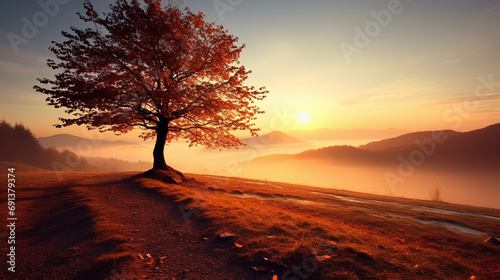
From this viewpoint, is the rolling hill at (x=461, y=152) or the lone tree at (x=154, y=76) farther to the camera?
the rolling hill at (x=461, y=152)

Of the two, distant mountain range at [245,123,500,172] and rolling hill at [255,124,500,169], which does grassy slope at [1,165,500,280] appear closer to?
distant mountain range at [245,123,500,172]

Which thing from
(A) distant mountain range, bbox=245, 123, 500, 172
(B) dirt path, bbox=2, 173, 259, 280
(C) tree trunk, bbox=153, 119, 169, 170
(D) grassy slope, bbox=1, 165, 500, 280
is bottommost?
(B) dirt path, bbox=2, 173, 259, 280

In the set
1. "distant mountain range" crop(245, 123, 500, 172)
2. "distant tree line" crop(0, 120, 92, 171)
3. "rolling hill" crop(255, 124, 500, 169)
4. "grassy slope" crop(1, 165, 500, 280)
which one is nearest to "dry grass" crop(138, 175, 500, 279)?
"grassy slope" crop(1, 165, 500, 280)

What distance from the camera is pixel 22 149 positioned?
65000 mm

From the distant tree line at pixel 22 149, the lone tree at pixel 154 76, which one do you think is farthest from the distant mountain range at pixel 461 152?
the distant tree line at pixel 22 149

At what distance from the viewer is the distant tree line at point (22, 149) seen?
200ft

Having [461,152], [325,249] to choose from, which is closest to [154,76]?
[325,249]

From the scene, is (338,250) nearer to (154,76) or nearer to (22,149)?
(154,76)

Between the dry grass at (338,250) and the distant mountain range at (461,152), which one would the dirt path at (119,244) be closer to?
the dry grass at (338,250)

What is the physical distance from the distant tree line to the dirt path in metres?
74.8

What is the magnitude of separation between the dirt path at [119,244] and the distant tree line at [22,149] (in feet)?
245

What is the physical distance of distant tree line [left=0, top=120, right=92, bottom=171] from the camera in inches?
2395

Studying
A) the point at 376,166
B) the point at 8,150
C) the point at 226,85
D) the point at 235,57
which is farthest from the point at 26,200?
the point at 376,166

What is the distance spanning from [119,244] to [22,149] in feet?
298
